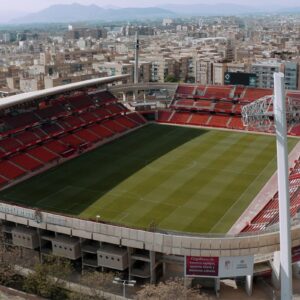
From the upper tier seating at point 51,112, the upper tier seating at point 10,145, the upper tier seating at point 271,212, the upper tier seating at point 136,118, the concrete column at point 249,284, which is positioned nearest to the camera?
the concrete column at point 249,284

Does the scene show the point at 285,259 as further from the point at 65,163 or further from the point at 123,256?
the point at 65,163

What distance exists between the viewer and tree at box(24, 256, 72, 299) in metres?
34.5

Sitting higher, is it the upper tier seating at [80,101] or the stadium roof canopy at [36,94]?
the stadium roof canopy at [36,94]

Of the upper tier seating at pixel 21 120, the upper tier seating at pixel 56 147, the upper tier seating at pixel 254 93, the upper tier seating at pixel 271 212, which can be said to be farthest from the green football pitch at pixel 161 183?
the upper tier seating at pixel 254 93

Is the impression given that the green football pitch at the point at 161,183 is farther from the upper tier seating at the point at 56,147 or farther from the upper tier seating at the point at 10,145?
the upper tier seating at the point at 10,145

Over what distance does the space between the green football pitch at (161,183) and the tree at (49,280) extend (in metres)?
9.42

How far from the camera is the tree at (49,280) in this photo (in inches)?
1359

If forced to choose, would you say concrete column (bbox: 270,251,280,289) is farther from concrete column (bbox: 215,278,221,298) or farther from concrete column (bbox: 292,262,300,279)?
concrete column (bbox: 215,278,221,298)

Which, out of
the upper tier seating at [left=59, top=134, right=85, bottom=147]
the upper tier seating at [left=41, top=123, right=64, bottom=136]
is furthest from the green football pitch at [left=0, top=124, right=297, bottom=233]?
the upper tier seating at [left=41, top=123, right=64, bottom=136]

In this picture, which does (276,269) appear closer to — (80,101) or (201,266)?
(201,266)

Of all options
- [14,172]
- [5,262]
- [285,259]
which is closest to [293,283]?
[285,259]

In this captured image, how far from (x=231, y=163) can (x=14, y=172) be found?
25.0m

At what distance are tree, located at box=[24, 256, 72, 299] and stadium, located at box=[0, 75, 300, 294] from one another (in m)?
3.07

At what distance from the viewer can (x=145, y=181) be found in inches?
2163
